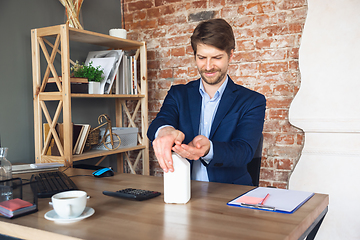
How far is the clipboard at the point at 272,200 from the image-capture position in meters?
1.03

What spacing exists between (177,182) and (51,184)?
575 mm

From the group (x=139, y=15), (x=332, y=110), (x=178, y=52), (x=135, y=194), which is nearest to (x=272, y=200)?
(x=135, y=194)

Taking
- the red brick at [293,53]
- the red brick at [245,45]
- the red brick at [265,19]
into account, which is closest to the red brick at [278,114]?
the red brick at [293,53]

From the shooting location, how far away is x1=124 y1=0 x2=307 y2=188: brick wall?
7.93ft

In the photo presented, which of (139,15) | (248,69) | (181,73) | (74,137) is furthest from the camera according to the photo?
(139,15)

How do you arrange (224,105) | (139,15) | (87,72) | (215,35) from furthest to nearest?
(139,15), (87,72), (224,105), (215,35)

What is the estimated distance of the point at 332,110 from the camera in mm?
2266

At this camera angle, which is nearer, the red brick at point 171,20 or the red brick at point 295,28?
the red brick at point 295,28

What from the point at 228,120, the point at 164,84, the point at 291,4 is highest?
the point at 291,4

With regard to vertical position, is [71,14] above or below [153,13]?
below

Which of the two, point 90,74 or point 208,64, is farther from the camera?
point 90,74

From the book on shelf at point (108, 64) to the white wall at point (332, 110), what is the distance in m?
1.40

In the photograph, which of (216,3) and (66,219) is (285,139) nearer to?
(216,3)

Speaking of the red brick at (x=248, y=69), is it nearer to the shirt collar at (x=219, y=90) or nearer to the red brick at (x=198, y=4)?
the red brick at (x=198, y=4)
